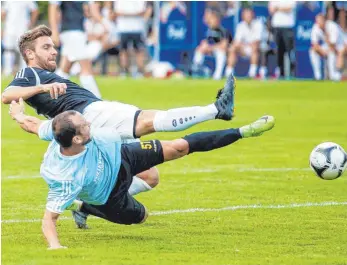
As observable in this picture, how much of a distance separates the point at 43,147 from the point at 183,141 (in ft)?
25.3

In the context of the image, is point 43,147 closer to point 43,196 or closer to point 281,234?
point 43,196

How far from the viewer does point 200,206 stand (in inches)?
460

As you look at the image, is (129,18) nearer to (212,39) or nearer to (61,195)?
(212,39)

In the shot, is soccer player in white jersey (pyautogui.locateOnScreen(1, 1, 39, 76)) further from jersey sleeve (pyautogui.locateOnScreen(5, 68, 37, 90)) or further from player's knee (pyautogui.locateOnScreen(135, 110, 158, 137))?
player's knee (pyautogui.locateOnScreen(135, 110, 158, 137))

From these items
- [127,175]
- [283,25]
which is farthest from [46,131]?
[283,25]

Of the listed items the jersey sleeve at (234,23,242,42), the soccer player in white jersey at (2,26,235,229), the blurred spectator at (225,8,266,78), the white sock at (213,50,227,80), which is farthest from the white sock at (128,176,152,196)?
the jersey sleeve at (234,23,242,42)

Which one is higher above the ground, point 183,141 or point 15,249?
point 183,141

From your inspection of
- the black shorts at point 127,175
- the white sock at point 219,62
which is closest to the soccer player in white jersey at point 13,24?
the white sock at point 219,62

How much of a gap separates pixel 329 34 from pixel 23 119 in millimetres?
23689

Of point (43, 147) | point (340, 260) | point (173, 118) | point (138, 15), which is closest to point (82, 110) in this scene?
point (173, 118)

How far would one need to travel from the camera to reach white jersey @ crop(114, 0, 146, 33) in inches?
1317

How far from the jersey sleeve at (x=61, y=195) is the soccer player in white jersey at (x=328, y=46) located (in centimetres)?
2354

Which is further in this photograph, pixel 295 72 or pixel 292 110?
pixel 295 72

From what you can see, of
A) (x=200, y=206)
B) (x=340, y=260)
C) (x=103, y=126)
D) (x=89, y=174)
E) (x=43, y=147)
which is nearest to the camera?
(x=340, y=260)
